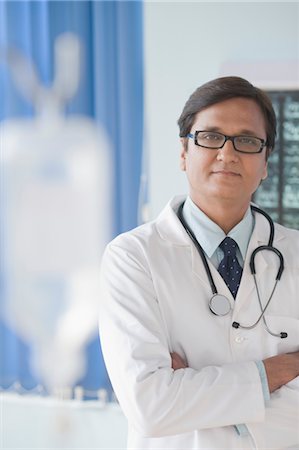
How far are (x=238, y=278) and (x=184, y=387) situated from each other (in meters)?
0.30

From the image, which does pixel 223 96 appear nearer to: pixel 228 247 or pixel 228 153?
pixel 228 153

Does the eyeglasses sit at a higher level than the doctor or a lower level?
higher

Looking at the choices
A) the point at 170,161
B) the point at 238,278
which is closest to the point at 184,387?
the point at 238,278

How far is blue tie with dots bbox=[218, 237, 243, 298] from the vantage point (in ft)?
4.25

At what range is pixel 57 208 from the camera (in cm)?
242

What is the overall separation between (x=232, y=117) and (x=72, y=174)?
4.13 ft

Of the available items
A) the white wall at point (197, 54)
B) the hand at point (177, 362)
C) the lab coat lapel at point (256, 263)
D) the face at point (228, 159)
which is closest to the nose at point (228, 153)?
the face at point (228, 159)

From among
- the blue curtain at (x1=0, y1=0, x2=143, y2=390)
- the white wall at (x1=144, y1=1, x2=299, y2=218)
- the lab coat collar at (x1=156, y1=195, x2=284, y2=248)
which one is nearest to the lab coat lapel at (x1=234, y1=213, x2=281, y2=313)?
the lab coat collar at (x1=156, y1=195, x2=284, y2=248)

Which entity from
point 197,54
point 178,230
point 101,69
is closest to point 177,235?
point 178,230

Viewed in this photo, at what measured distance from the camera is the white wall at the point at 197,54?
84.0 inches

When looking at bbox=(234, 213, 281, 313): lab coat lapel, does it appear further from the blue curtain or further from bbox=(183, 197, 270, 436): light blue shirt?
the blue curtain

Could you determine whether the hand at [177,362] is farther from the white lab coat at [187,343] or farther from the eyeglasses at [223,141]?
the eyeglasses at [223,141]

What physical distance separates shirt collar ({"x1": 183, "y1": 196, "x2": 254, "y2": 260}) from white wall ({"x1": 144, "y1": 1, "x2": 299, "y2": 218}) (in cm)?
87

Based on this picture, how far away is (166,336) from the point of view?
1221mm
